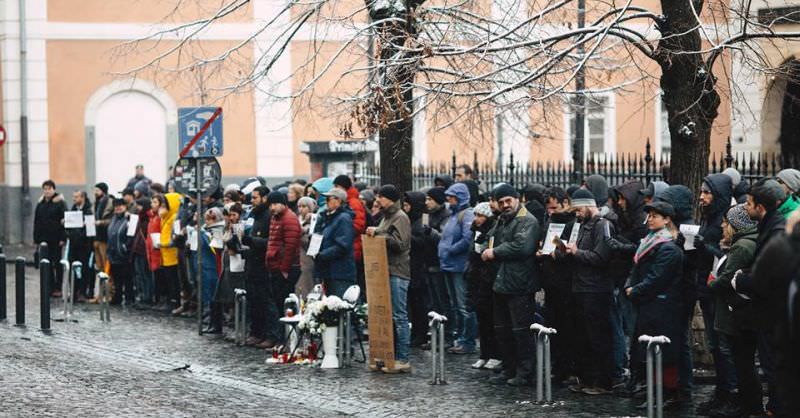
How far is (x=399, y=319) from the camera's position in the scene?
48.5ft

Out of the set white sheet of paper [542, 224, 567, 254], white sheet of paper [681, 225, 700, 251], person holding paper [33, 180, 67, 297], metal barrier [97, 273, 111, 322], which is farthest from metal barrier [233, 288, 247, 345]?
person holding paper [33, 180, 67, 297]

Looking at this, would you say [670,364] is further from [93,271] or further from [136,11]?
[136,11]

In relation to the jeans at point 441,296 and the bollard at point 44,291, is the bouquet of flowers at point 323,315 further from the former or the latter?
the bollard at point 44,291

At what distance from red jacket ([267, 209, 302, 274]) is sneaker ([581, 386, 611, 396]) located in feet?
14.9

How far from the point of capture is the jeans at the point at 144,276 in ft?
72.2

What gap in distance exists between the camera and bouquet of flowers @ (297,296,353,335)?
49.0 ft

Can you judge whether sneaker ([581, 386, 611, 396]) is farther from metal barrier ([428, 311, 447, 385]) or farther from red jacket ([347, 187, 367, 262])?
red jacket ([347, 187, 367, 262])

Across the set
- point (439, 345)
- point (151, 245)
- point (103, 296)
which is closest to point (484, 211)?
point (439, 345)

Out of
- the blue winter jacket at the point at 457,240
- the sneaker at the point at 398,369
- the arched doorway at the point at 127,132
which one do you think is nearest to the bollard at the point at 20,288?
the blue winter jacket at the point at 457,240

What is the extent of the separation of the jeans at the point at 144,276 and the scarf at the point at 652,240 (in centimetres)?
1149

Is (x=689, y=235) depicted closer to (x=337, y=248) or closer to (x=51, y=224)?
(x=337, y=248)

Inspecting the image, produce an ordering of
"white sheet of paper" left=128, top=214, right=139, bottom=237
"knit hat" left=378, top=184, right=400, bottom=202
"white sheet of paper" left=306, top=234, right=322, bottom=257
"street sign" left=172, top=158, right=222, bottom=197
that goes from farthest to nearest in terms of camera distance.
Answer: "white sheet of paper" left=128, top=214, right=139, bottom=237 < "street sign" left=172, top=158, right=222, bottom=197 < "white sheet of paper" left=306, top=234, right=322, bottom=257 < "knit hat" left=378, top=184, right=400, bottom=202

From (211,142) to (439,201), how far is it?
355 cm

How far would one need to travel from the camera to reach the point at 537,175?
2409cm
